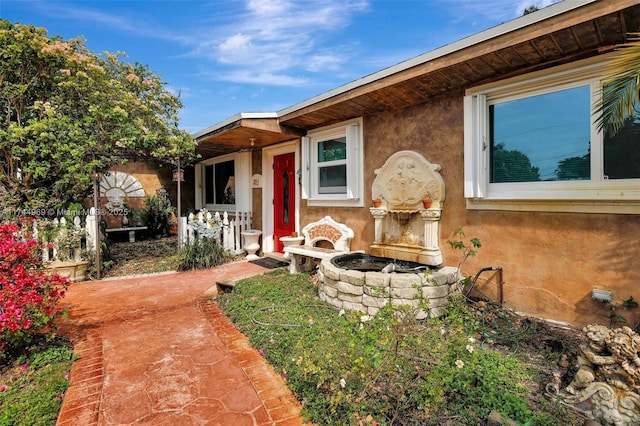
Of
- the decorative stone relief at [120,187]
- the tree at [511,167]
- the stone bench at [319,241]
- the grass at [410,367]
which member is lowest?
the grass at [410,367]

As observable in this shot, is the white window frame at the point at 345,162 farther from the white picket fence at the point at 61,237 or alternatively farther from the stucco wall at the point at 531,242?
the white picket fence at the point at 61,237

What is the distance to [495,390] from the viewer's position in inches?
87.9

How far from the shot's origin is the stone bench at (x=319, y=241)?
18.5 ft

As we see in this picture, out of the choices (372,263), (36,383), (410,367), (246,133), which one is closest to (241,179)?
(246,133)

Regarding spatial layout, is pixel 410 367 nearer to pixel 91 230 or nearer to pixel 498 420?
pixel 498 420

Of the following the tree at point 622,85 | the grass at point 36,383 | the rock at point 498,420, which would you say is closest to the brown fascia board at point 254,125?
the grass at point 36,383

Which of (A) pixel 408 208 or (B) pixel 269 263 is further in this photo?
(B) pixel 269 263

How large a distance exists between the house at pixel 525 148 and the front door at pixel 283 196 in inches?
75.7

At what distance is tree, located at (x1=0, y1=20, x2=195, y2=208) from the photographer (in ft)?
17.2

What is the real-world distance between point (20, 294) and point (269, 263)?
4.54m

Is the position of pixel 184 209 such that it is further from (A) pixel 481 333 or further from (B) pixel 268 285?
(A) pixel 481 333

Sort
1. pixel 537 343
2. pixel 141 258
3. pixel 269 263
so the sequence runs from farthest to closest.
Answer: pixel 141 258
pixel 269 263
pixel 537 343

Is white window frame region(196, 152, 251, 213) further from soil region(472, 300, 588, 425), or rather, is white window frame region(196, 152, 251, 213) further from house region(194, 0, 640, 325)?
soil region(472, 300, 588, 425)

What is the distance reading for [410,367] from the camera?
2461 mm
